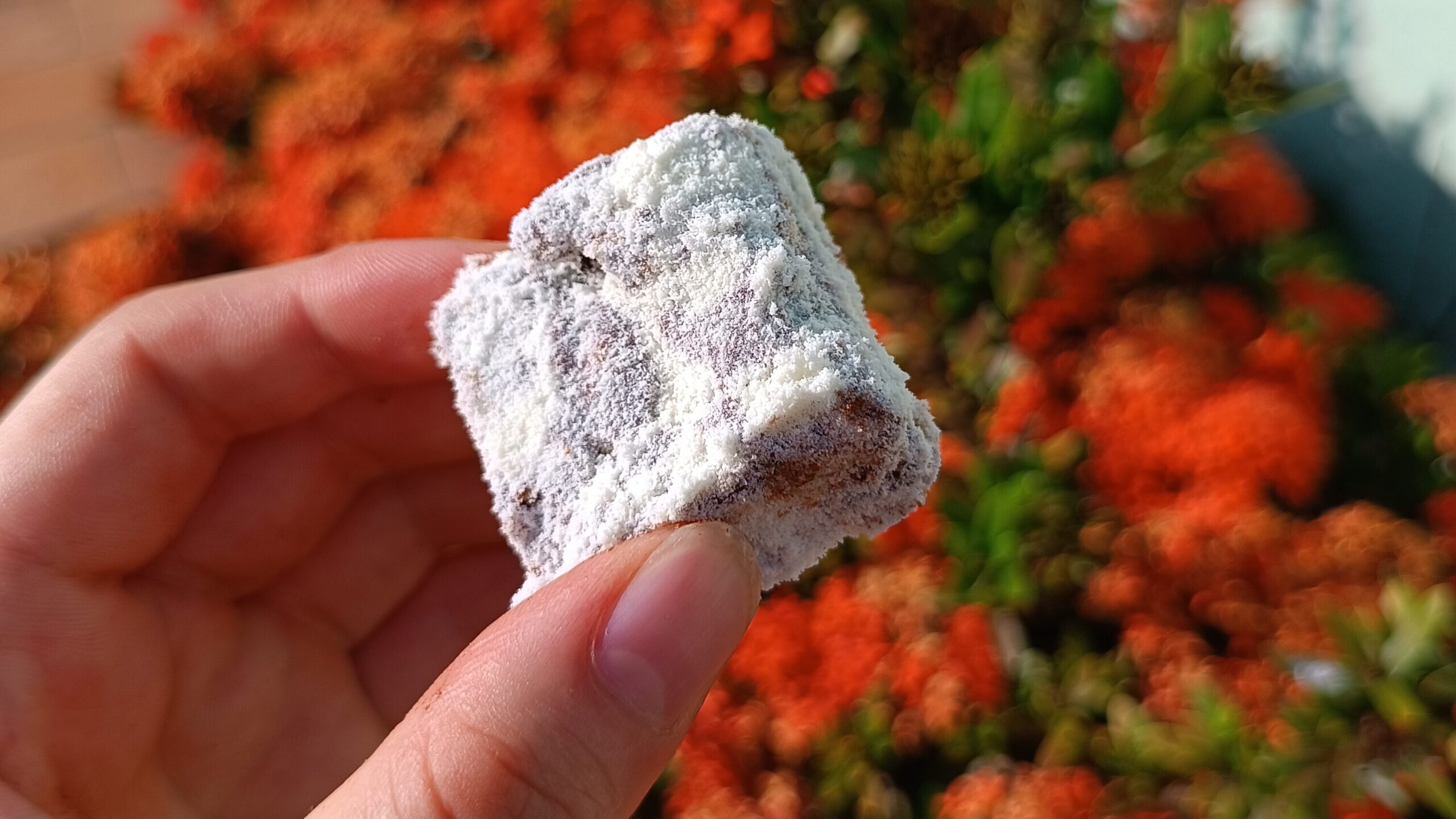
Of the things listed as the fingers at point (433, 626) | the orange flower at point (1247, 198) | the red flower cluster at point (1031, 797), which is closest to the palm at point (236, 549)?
the fingers at point (433, 626)

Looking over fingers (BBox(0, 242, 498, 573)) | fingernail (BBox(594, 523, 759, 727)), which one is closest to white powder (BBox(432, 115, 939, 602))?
fingernail (BBox(594, 523, 759, 727))

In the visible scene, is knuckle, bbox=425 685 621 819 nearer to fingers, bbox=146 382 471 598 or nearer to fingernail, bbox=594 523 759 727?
fingernail, bbox=594 523 759 727

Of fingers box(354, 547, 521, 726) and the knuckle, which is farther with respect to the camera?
fingers box(354, 547, 521, 726)

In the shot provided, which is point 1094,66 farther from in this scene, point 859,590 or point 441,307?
point 441,307

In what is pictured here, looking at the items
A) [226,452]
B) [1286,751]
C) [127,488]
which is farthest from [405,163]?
[1286,751]

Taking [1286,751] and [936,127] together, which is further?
[936,127]

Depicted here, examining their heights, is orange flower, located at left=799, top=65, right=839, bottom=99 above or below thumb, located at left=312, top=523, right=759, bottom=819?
above

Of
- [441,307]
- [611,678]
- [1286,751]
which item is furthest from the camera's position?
[1286,751]

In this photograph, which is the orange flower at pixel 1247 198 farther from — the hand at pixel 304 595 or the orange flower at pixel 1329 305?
the hand at pixel 304 595
